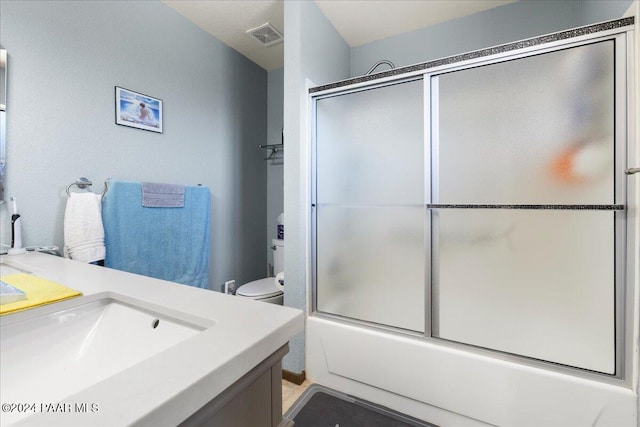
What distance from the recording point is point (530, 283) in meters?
1.21

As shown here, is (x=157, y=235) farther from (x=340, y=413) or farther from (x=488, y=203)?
(x=488, y=203)

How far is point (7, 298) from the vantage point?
622 mm

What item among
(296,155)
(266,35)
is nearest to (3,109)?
(296,155)

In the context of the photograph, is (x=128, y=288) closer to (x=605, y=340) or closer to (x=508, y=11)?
(x=605, y=340)

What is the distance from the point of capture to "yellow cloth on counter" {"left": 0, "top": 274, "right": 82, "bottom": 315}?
0.61 metres

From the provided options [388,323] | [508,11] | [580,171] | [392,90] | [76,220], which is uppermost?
[508,11]

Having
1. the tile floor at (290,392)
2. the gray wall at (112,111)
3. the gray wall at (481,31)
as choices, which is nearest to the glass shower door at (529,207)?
the gray wall at (481,31)

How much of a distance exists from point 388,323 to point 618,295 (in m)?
0.92

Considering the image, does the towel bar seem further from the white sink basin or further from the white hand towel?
the white sink basin

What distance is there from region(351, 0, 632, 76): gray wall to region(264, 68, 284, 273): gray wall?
0.80m

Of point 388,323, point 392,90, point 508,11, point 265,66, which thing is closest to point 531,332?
point 388,323

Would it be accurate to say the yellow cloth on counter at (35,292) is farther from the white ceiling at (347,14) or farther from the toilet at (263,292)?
the white ceiling at (347,14)

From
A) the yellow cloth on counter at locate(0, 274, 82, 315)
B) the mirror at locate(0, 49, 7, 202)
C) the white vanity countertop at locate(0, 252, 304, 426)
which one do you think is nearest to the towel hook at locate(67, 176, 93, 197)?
the mirror at locate(0, 49, 7, 202)

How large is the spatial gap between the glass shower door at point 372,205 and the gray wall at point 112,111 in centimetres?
99
